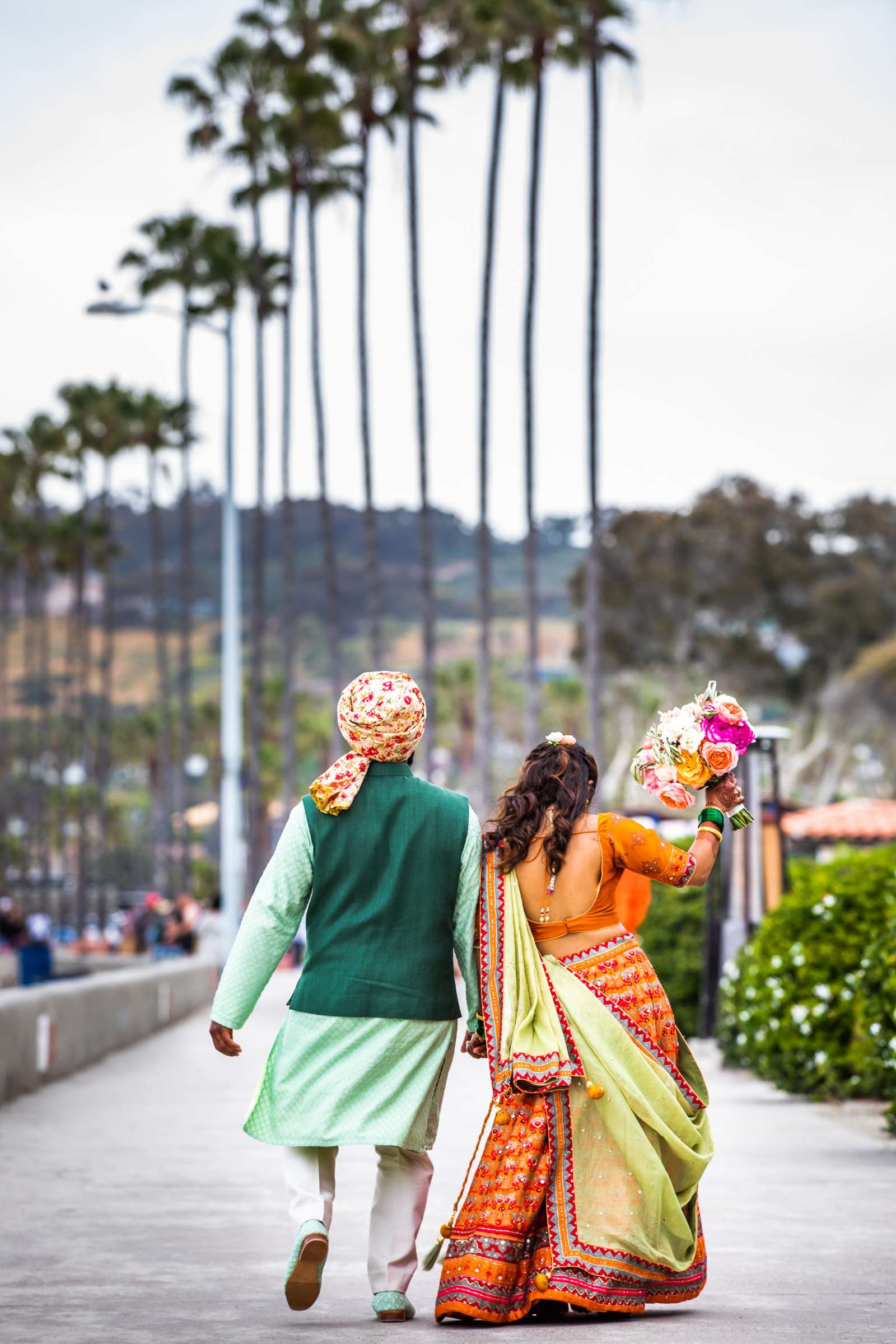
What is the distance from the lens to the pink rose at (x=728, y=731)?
626 cm

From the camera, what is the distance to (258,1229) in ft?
25.9

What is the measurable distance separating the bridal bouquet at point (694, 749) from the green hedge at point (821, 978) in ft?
16.2

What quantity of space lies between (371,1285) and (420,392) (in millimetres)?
38295

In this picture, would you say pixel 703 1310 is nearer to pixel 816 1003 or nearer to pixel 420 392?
pixel 816 1003

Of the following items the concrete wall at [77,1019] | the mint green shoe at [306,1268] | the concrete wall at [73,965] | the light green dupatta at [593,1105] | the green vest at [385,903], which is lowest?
the concrete wall at [73,965]

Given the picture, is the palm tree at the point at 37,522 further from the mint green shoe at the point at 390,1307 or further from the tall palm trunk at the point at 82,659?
the mint green shoe at the point at 390,1307

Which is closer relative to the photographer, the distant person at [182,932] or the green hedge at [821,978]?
the green hedge at [821,978]

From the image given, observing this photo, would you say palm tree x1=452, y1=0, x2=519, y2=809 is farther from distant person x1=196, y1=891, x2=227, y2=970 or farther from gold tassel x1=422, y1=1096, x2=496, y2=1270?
gold tassel x1=422, y1=1096, x2=496, y2=1270

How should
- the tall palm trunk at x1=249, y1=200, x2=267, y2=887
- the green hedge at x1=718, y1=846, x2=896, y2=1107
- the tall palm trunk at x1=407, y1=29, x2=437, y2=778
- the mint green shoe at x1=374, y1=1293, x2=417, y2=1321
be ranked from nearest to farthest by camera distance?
the mint green shoe at x1=374, y1=1293, x2=417, y2=1321 → the green hedge at x1=718, y1=846, x2=896, y2=1107 → the tall palm trunk at x1=407, y1=29, x2=437, y2=778 → the tall palm trunk at x1=249, y1=200, x2=267, y2=887

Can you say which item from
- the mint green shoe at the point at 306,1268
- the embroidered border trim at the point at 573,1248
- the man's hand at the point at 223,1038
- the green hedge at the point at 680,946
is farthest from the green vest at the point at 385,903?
the green hedge at the point at 680,946

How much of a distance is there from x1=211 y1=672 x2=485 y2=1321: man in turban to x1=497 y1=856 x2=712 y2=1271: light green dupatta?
18 centimetres

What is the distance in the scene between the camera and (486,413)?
1636 inches

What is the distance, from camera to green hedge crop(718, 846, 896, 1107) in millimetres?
11984

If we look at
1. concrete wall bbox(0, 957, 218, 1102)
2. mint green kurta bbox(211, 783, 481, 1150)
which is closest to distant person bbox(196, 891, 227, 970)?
concrete wall bbox(0, 957, 218, 1102)
